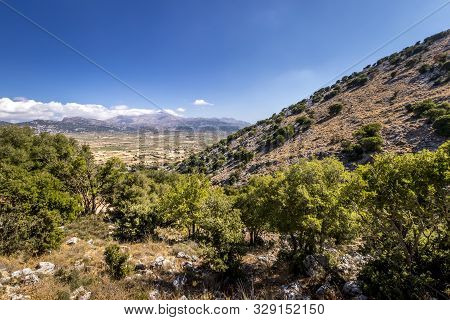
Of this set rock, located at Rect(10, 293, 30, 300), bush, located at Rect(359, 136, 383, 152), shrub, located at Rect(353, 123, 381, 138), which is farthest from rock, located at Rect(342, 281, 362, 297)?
shrub, located at Rect(353, 123, 381, 138)

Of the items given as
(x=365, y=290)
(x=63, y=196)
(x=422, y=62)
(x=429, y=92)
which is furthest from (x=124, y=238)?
(x=422, y=62)

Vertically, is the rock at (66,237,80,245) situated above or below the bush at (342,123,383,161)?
below

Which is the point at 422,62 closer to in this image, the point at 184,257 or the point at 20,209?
the point at 184,257

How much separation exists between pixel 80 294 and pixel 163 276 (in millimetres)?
5720

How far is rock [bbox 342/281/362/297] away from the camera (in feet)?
40.8

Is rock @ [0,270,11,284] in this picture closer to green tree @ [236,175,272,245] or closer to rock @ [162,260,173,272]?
rock @ [162,260,173,272]

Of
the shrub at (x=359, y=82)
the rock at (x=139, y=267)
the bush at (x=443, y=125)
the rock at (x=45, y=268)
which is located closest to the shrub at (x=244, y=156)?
the bush at (x=443, y=125)

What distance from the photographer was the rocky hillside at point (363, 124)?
4588 cm

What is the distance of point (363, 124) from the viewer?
186 feet

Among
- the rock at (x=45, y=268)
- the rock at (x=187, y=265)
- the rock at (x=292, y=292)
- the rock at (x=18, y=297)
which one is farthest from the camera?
the rock at (x=187, y=265)

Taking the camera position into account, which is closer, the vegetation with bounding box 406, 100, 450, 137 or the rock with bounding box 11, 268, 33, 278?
the rock with bounding box 11, 268, 33, 278

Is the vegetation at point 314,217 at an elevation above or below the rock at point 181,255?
above

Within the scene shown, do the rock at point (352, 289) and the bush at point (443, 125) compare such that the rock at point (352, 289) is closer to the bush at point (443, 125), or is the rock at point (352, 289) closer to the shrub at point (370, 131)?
the bush at point (443, 125)

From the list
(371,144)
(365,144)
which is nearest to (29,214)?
(365,144)
